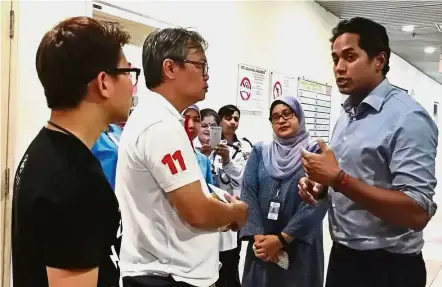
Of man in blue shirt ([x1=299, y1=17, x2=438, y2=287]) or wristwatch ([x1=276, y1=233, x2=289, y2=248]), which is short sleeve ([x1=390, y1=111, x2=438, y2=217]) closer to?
man in blue shirt ([x1=299, y1=17, x2=438, y2=287])

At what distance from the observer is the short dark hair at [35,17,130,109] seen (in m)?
1.03

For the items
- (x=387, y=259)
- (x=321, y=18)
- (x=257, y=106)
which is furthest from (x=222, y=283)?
(x=321, y=18)

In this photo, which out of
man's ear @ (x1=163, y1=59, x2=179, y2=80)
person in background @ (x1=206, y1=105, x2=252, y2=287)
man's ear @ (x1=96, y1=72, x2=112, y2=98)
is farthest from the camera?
person in background @ (x1=206, y1=105, x2=252, y2=287)

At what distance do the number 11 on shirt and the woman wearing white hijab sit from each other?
45.1 inches

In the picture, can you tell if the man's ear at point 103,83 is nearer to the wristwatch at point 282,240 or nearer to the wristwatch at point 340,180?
the wristwatch at point 340,180

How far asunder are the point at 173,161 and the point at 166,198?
14 cm

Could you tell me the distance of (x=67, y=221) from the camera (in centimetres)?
96

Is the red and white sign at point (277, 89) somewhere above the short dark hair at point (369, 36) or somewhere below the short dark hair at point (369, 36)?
above

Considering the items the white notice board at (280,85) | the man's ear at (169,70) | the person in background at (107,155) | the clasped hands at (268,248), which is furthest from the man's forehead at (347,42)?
the white notice board at (280,85)

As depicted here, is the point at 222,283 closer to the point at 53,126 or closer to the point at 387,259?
the point at 387,259

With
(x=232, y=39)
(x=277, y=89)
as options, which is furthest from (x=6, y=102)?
(x=277, y=89)

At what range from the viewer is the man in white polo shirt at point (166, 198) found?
1489mm

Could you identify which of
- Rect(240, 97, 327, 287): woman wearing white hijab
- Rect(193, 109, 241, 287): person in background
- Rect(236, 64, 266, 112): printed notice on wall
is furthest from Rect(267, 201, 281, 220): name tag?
Rect(236, 64, 266, 112): printed notice on wall

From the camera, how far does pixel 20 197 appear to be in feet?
3.32
